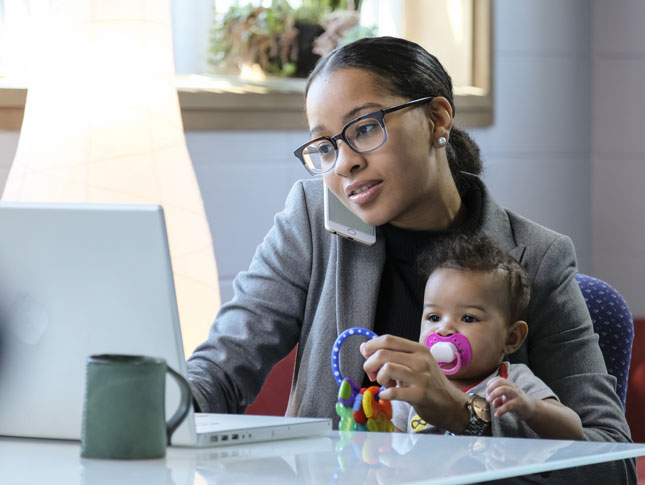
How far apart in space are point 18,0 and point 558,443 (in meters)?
2.05

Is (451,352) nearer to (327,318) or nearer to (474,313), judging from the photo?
(474,313)

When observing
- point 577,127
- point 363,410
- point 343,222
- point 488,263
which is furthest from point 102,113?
point 577,127

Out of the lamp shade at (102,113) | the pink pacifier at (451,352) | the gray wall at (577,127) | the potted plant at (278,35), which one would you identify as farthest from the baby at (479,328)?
the gray wall at (577,127)

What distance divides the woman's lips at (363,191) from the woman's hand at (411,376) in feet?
1.14

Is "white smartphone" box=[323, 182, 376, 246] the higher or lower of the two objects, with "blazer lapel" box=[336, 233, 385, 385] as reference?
higher

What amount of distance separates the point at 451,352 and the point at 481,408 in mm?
129

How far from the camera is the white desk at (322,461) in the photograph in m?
1.03

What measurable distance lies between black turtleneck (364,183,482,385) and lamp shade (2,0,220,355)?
63 cm

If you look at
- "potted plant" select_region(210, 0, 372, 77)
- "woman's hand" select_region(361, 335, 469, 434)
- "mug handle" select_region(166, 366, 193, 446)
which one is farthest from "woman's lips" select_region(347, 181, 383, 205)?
"potted plant" select_region(210, 0, 372, 77)

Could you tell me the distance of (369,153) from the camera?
5.39 feet

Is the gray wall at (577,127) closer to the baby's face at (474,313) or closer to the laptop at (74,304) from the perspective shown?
the baby's face at (474,313)

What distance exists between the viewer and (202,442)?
3.88ft

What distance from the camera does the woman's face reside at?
165 centimetres

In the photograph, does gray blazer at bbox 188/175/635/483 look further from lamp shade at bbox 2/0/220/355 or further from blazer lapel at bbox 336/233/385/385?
lamp shade at bbox 2/0/220/355
